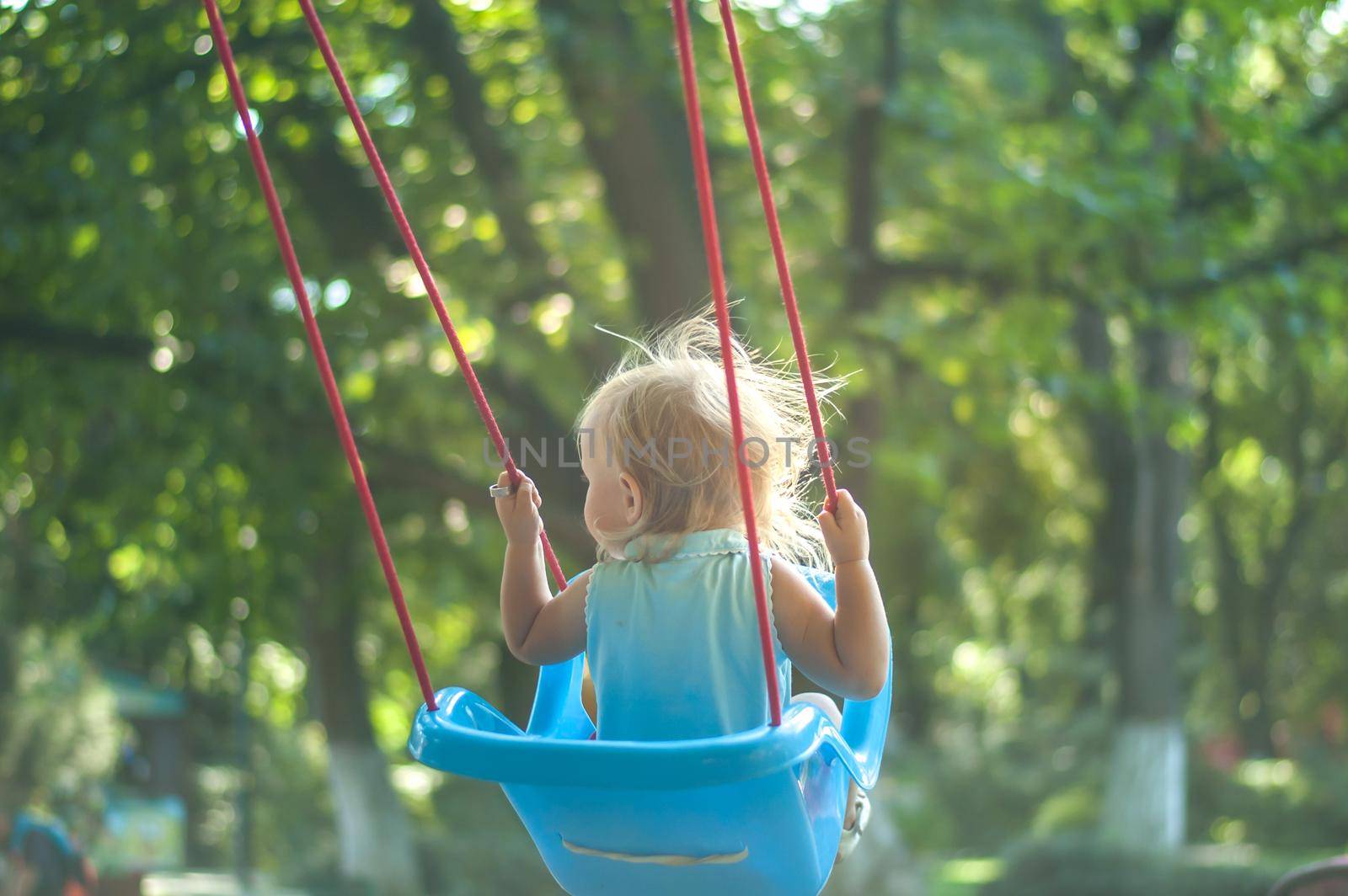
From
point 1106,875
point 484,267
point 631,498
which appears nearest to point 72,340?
point 484,267

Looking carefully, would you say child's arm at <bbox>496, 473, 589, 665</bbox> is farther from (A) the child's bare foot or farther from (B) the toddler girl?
(A) the child's bare foot

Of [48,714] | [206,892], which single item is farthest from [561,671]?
[206,892]

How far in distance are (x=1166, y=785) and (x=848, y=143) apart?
262 inches

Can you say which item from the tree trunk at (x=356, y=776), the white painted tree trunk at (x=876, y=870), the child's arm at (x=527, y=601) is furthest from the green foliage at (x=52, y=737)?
the child's arm at (x=527, y=601)

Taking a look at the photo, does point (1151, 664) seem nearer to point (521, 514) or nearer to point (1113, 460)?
point (1113, 460)

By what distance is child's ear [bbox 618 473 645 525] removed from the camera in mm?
1952

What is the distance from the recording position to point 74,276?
6.14 m

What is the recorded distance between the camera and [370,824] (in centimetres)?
1030

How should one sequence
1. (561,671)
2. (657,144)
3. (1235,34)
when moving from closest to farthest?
(561,671) < (1235,34) < (657,144)

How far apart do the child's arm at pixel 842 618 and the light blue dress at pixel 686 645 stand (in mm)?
33

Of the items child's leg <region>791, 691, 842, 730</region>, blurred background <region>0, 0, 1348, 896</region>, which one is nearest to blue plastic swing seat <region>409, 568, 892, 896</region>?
child's leg <region>791, 691, 842, 730</region>

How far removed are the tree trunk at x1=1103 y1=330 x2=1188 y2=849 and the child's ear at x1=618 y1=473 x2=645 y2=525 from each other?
9.62 m

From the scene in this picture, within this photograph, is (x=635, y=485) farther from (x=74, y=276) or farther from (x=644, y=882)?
(x=74, y=276)

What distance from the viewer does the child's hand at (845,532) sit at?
5.96ft
